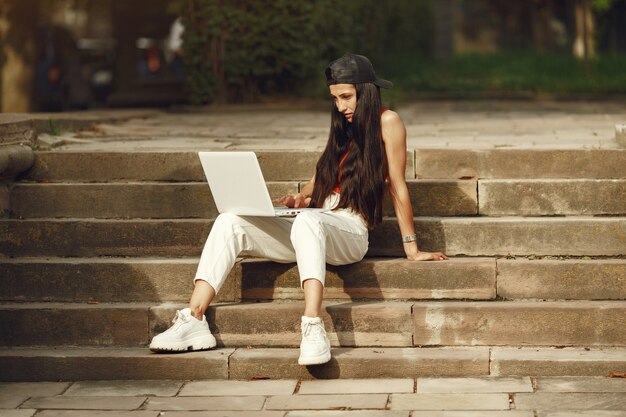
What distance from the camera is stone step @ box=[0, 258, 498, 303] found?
668 cm

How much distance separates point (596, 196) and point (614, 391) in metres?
1.68

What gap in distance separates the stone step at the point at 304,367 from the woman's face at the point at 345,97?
50.8 inches

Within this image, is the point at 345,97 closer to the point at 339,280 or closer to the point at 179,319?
the point at 339,280

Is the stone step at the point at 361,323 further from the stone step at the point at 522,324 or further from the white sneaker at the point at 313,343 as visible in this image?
the white sneaker at the point at 313,343

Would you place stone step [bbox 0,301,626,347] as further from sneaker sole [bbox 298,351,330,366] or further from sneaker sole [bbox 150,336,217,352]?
sneaker sole [bbox 298,351,330,366]

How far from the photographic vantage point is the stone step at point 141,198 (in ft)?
24.0

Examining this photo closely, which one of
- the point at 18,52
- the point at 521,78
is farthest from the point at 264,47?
the point at 521,78

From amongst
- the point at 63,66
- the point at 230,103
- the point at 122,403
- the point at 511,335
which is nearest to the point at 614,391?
the point at 511,335

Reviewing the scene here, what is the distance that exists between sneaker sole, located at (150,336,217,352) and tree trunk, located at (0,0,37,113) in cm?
1115

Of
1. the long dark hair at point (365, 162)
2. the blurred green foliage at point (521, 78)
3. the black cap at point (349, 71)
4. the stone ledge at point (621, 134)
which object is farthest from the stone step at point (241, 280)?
the blurred green foliage at point (521, 78)

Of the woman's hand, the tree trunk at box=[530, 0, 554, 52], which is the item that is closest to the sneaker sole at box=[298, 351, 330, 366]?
the woman's hand

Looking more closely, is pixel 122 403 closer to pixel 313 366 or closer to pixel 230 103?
pixel 313 366

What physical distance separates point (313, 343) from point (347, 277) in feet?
2.48

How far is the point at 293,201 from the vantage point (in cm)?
686
